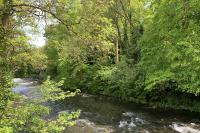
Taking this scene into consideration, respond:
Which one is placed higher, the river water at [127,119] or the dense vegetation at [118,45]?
the dense vegetation at [118,45]

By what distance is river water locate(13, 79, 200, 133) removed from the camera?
1733 cm

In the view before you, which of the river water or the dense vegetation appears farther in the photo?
the river water

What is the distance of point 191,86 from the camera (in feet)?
65.1

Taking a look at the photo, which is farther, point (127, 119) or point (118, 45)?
point (118, 45)

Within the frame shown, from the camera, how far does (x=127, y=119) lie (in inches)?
788

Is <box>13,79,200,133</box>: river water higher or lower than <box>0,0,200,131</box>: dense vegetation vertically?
lower

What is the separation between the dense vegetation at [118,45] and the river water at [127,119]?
1806 millimetres

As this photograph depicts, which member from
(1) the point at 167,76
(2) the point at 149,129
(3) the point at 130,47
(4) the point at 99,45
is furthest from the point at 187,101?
(4) the point at 99,45

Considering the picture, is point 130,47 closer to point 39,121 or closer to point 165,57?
point 165,57

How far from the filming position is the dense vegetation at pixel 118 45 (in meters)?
10.0

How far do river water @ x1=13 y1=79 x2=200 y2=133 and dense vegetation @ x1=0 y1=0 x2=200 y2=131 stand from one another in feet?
5.92

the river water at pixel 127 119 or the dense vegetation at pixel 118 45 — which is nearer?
the dense vegetation at pixel 118 45

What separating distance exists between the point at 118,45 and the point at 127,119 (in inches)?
715

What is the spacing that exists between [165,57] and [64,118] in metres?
13.5
